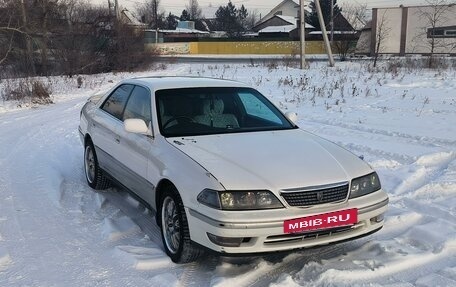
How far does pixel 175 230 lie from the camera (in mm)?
4227

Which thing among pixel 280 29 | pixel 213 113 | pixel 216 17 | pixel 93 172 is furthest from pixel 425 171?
pixel 216 17

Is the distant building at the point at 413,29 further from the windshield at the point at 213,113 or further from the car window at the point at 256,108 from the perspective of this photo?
the windshield at the point at 213,113

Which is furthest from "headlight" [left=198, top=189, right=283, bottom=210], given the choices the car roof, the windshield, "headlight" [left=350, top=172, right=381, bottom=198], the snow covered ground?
the car roof

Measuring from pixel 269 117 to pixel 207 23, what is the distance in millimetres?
106438

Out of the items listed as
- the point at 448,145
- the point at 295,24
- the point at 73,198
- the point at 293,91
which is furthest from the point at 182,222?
the point at 295,24

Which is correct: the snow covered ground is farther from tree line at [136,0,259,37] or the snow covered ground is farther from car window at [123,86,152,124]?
tree line at [136,0,259,37]

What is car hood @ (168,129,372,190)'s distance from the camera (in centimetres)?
378

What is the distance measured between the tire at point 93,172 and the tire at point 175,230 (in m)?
2.06

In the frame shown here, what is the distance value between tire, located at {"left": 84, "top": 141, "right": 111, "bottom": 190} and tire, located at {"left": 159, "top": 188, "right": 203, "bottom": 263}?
206 centimetres

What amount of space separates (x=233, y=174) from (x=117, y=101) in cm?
273

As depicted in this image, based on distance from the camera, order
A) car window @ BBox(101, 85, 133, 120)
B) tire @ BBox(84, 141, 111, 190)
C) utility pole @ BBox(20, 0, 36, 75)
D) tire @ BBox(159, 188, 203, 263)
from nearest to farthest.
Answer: tire @ BBox(159, 188, 203, 263), car window @ BBox(101, 85, 133, 120), tire @ BBox(84, 141, 111, 190), utility pole @ BBox(20, 0, 36, 75)

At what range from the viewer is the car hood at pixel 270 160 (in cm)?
378

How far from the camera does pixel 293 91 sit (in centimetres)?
1581

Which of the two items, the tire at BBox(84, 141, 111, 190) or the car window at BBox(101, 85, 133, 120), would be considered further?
the tire at BBox(84, 141, 111, 190)
